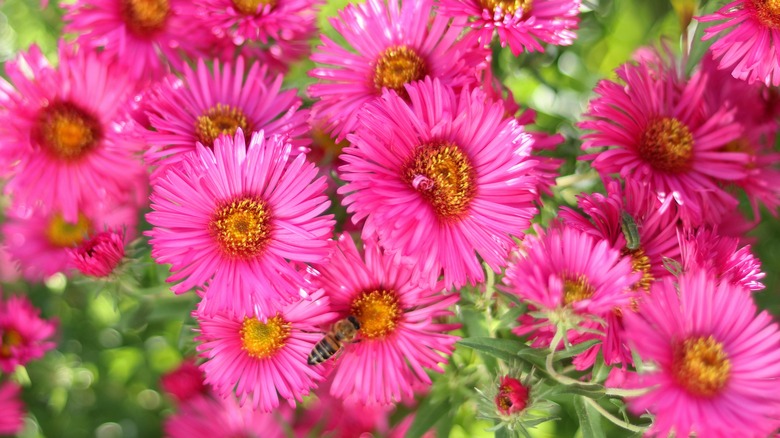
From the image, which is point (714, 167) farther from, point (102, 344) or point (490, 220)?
point (102, 344)

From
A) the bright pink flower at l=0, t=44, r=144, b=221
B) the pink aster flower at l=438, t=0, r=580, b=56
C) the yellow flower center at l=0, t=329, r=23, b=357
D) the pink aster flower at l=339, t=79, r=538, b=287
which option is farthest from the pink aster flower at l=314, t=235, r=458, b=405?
the yellow flower center at l=0, t=329, r=23, b=357

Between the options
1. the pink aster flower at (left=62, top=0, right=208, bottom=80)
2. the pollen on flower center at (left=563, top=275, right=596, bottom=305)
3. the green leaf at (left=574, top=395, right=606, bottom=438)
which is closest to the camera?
the pollen on flower center at (left=563, top=275, right=596, bottom=305)

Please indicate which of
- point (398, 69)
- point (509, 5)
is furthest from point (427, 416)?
point (509, 5)

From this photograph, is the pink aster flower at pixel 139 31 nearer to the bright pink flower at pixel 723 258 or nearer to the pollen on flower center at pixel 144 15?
the pollen on flower center at pixel 144 15

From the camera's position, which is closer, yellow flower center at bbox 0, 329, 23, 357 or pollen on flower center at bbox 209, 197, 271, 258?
pollen on flower center at bbox 209, 197, 271, 258

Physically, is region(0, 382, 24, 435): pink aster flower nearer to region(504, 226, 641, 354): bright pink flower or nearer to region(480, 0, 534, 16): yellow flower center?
region(504, 226, 641, 354): bright pink flower
